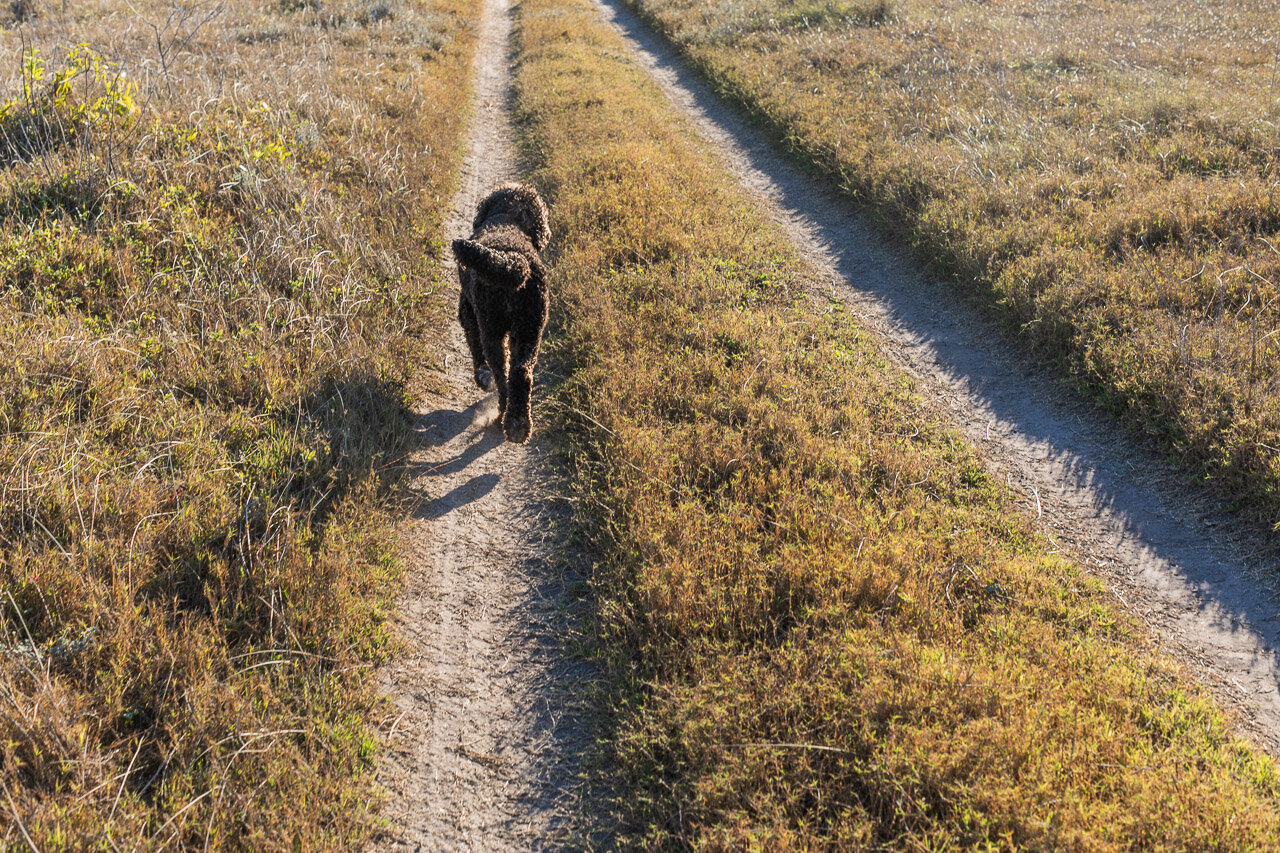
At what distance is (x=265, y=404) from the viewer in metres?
5.46

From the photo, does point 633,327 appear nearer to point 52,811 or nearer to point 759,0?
point 52,811

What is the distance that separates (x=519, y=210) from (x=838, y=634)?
4.92 metres

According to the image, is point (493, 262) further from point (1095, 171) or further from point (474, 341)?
point (1095, 171)

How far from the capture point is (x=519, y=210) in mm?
6742

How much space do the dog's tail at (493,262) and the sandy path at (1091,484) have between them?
Result: 3837 millimetres

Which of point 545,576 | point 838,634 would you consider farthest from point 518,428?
point 838,634

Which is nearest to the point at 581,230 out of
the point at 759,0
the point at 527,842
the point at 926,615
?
the point at 926,615

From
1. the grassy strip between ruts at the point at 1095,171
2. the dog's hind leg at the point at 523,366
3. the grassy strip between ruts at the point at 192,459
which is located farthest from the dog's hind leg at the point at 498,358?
the grassy strip between ruts at the point at 1095,171

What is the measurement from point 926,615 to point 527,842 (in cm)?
240

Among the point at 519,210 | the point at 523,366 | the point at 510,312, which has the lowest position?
the point at 523,366

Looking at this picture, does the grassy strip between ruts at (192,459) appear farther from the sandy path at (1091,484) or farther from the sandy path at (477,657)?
the sandy path at (1091,484)

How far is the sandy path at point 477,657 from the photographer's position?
3.37m

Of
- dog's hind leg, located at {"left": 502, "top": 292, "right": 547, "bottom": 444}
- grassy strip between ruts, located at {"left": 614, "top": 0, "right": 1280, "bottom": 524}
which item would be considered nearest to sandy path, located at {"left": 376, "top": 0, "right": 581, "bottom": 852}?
dog's hind leg, located at {"left": 502, "top": 292, "right": 547, "bottom": 444}

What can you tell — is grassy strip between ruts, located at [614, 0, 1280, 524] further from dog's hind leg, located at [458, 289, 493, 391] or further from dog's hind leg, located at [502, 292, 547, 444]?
dog's hind leg, located at [458, 289, 493, 391]
